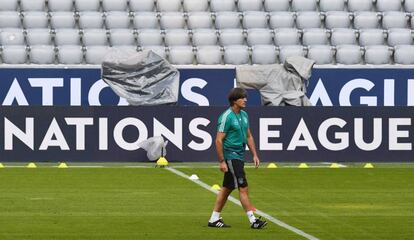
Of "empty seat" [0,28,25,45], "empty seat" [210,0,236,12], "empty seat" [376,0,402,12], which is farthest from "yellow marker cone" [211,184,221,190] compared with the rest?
"empty seat" [376,0,402,12]

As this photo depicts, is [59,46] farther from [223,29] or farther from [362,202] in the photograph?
[362,202]

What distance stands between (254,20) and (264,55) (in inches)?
66.1

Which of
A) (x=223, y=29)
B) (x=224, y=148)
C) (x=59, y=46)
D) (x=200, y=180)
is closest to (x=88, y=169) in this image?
(x=200, y=180)

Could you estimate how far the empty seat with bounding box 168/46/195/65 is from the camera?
2908 cm

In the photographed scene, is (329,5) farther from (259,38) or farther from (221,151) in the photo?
(221,151)

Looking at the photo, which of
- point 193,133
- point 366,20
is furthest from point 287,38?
point 193,133

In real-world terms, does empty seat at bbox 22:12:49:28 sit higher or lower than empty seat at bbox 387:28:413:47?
higher

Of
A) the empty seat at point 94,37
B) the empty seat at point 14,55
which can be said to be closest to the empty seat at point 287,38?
the empty seat at point 94,37

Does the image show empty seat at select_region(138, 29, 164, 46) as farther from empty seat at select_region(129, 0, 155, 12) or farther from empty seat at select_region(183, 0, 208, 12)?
empty seat at select_region(183, 0, 208, 12)

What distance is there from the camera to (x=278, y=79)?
27641 millimetres

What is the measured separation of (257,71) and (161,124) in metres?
2.63

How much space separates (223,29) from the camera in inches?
1200

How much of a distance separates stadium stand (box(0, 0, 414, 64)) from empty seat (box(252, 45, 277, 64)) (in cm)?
2

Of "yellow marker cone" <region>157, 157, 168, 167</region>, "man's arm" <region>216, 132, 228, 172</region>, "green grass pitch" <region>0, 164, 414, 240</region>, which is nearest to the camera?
"green grass pitch" <region>0, 164, 414, 240</region>
